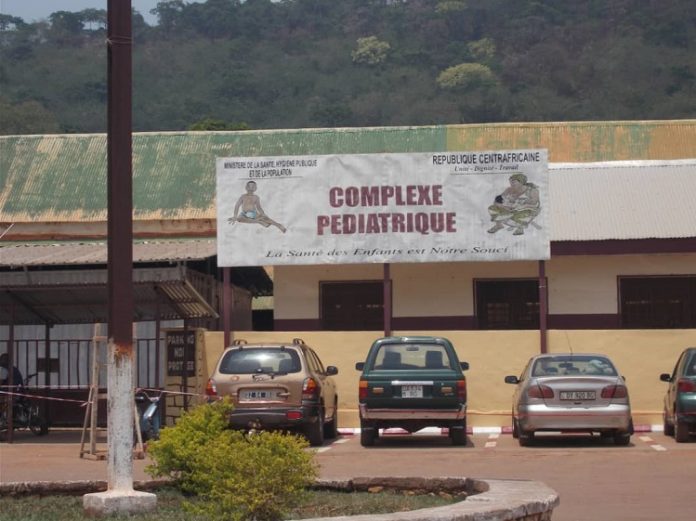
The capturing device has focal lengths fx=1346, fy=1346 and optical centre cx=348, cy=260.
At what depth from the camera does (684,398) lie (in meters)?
21.2

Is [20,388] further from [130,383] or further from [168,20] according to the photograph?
[168,20]

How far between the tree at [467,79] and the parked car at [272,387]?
112088mm

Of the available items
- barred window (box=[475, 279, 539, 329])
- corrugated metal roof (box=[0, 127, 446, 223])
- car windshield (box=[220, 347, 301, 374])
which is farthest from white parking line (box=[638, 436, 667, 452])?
corrugated metal roof (box=[0, 127, 446, 223])

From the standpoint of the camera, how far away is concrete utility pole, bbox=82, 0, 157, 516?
10914 millimetres

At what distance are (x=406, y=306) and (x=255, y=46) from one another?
387ft

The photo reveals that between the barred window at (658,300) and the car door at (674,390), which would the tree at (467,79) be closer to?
the barred window at (658,300)

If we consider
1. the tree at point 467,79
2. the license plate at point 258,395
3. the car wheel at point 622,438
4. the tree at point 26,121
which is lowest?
the car wheel at point 622,438

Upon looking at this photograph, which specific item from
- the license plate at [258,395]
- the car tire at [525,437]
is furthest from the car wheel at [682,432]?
the license plate at [258,395]

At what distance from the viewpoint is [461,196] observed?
26578mm

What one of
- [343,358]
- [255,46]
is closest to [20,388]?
[343,358]

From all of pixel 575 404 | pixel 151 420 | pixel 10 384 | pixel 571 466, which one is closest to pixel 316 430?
pixel 151 420

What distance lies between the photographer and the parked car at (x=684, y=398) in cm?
2116

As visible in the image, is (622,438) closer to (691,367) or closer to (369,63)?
(691,367)

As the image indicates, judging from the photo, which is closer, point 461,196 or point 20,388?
point 20,388
